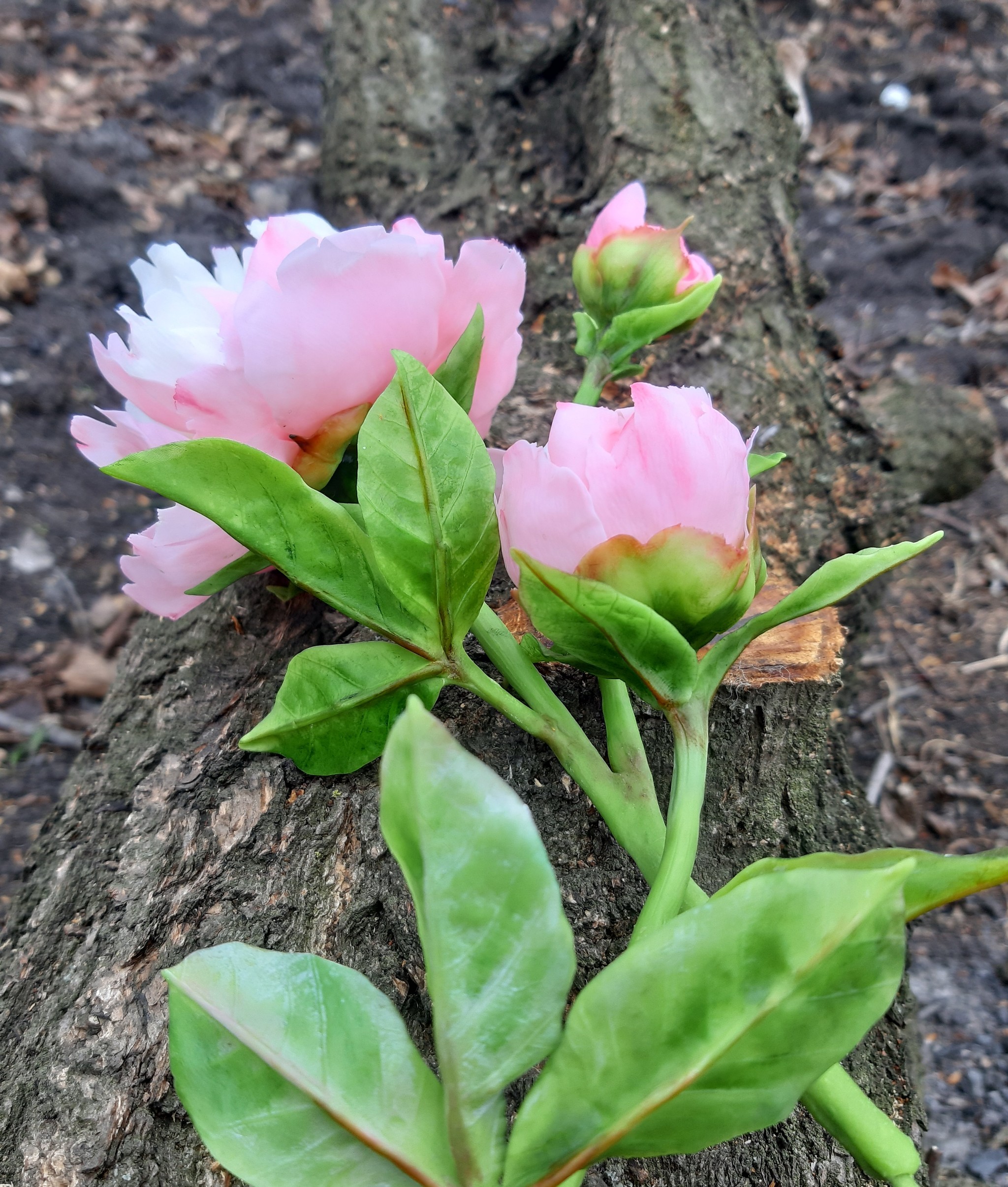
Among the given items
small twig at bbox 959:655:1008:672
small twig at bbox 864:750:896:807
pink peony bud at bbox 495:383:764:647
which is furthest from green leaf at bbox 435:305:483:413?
small twig at bbox 959:655:1008:672

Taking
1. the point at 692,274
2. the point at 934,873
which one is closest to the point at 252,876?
the point at 934,873

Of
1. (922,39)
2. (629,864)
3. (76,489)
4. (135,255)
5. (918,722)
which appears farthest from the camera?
(922,39)

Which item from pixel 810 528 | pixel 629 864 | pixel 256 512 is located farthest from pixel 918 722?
pixel 256 512

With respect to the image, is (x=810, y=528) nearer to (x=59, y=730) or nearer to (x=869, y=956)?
(x=869, y=956)

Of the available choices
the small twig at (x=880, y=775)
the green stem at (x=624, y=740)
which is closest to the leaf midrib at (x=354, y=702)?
the green stem at (x=624, y=740)

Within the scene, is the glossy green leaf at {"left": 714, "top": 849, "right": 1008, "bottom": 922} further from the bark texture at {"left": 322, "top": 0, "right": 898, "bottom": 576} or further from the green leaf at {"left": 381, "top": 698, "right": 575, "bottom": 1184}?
the bark texture at {"left": 322, "top": 0, "right": 898, "bottom": 576}
